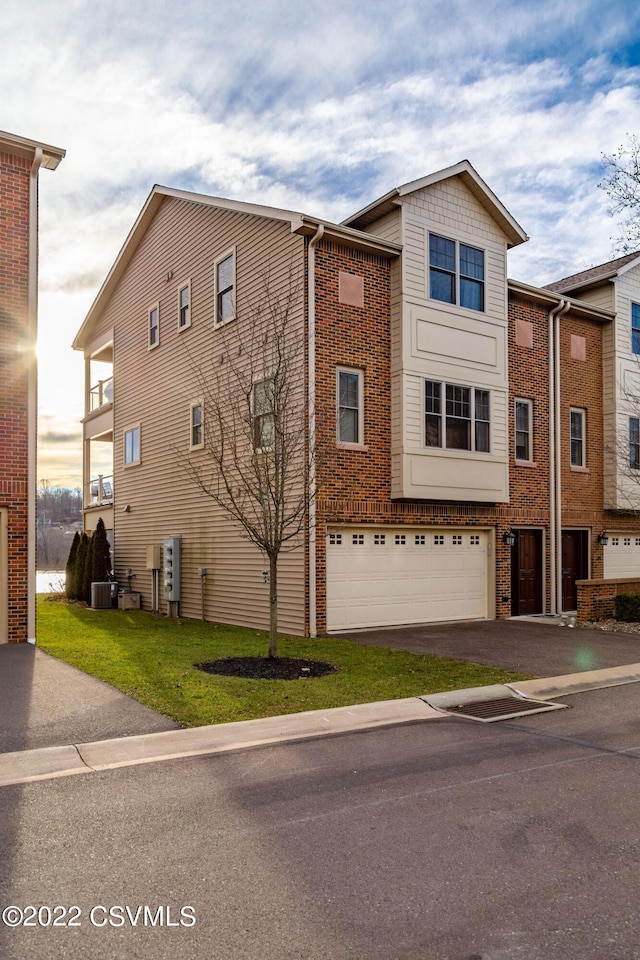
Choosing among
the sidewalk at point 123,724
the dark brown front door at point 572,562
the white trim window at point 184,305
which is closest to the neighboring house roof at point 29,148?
the white trim window at point 184,305

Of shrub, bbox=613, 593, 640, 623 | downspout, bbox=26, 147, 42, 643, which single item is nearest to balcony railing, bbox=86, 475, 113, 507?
downspout, bbox=26, 147, 42, 643

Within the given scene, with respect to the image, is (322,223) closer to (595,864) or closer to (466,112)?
(466,112)

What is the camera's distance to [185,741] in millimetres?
6961

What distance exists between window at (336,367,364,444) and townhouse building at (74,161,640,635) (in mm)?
35

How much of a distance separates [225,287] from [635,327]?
1193 cm

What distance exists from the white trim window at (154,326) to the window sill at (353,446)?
8.40m

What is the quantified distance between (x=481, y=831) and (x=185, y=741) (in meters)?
3.13

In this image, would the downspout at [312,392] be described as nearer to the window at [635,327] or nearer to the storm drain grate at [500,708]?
the storm drain grate at [500,708]

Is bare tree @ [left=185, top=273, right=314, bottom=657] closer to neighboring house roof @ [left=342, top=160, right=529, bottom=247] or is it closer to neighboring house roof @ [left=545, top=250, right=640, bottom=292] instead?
neighboring house roof @ [left=342, top=160, right=529, bottom=247]

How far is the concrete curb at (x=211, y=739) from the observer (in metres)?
6.26

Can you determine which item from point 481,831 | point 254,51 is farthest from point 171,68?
point 481,831

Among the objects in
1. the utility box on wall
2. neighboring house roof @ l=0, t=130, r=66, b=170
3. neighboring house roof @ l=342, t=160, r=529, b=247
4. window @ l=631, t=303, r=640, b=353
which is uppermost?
neighboring house roof @ l=342, t=160, r=529, b=247

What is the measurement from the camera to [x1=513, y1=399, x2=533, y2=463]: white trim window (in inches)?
748

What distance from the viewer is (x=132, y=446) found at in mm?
22859
